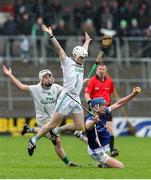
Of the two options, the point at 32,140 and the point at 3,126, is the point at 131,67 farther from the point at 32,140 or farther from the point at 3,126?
the point at 32,140

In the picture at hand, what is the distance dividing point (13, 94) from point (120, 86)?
3.79m

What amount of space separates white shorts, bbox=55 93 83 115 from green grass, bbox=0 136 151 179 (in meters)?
1.09

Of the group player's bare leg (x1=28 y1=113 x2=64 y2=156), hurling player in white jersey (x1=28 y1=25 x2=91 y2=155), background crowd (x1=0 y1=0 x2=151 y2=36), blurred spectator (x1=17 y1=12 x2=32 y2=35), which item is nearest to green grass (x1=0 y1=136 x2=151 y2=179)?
player's bare leg (x1=28 y1=113 x2=64 y2=156)

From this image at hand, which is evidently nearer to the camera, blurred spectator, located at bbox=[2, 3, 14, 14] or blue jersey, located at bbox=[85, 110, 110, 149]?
blue jersey, located at bbox=[85, 110, 110, 149]

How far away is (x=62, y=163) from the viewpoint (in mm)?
20453

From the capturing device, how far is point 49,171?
58.9 feet

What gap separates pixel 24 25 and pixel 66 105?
50.2 feet

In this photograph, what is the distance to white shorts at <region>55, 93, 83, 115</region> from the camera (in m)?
20.4

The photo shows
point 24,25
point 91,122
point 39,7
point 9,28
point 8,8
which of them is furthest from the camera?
point 39,7

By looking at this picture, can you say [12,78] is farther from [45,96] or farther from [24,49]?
[24,49]

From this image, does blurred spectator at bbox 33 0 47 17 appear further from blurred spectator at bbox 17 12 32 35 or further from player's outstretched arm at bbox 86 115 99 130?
player's outstretched arm at bbox 86 115 99 130

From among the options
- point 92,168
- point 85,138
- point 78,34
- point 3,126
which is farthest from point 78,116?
point 78,34

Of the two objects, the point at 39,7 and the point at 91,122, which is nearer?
the point at 91,122

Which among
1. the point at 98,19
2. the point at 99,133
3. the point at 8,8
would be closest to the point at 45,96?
the point at 99,133
